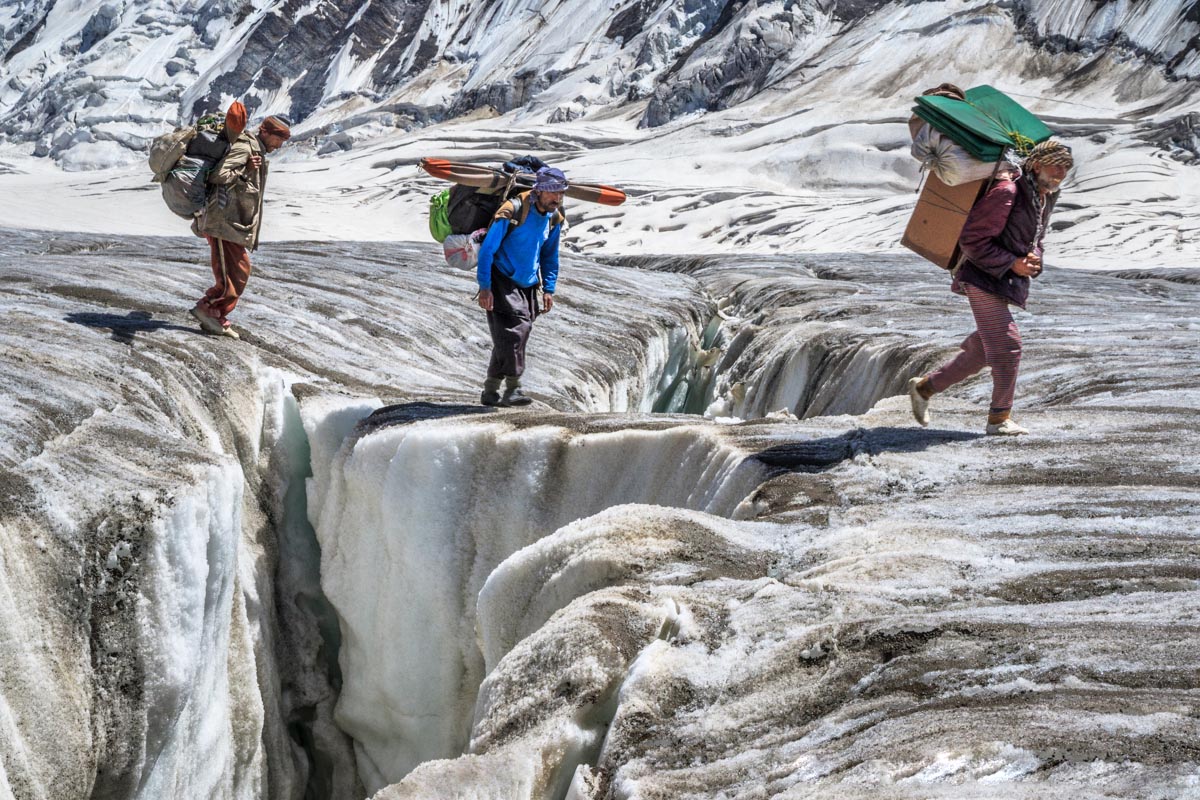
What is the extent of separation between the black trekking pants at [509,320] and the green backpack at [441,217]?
0.43 metres

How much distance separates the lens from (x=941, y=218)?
188 inches

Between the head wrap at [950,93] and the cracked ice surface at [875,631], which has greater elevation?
the head wrap at [950,93]

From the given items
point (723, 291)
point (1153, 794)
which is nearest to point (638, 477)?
point (1153, 794)

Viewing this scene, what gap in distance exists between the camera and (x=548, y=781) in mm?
2865

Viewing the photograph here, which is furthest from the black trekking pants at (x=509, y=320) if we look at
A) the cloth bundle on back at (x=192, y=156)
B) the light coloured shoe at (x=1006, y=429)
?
the light coloured shoe at (x=1006, y=429)

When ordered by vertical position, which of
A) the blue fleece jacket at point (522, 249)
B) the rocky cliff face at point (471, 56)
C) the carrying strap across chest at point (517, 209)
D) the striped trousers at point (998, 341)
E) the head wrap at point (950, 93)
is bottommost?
the striped trousers at point (998, 341)

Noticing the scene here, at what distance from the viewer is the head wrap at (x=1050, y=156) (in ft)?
14.9

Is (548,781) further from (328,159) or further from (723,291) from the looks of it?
(328,159)

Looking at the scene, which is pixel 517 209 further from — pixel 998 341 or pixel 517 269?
pixel 998 341

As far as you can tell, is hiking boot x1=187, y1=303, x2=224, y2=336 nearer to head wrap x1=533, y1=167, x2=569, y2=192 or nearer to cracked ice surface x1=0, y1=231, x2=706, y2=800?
cracked ice surface x1=0, y1=231, x2=706, y2=800

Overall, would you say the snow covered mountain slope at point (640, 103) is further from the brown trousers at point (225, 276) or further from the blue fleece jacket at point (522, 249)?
the blue fleece jacket at point (522, 249)

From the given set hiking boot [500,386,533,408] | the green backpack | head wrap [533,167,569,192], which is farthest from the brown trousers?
head wrap [533,167,569,192]

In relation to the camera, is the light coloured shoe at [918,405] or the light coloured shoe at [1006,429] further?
the light coloured shoe at [918,405]

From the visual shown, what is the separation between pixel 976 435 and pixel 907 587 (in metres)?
1.85
